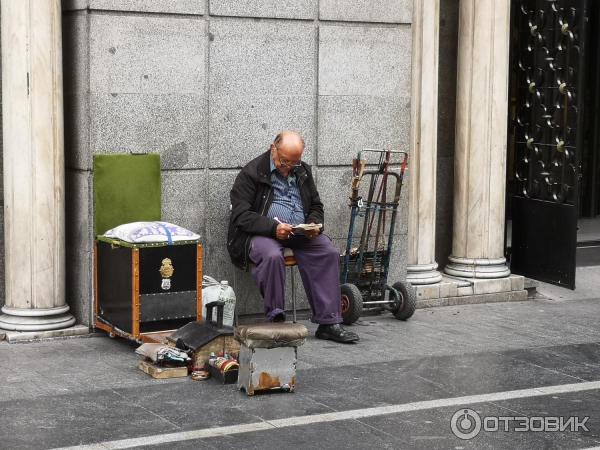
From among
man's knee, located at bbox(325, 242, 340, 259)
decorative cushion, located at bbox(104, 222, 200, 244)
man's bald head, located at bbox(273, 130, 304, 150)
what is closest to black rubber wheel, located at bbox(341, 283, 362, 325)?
man's knee, located at bbox(325, 242, 340, 259)

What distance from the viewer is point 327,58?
9672mm

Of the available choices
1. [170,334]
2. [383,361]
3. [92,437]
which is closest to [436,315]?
[383,361]

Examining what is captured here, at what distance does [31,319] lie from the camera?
8.74 m

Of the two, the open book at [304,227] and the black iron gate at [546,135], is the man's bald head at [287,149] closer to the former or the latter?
the open book at [304,227]

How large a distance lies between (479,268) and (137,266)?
12.6ft

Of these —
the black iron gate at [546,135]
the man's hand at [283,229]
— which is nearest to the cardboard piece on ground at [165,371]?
the man's hand at [283,229]

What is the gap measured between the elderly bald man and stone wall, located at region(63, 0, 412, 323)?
455 mm

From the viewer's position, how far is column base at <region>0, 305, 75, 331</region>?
872cm

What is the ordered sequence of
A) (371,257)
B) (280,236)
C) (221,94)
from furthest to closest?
(371,257)
(221,94)
(280,236)

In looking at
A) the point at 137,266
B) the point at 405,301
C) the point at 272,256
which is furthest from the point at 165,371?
the point at 405,301

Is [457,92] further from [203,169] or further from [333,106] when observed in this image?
[203,169]

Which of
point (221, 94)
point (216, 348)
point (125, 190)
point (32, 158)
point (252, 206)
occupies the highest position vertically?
point (221, 94)

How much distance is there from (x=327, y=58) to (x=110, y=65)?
1867 millimetres

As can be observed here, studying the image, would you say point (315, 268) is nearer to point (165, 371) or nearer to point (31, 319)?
point (165, 371)
